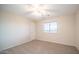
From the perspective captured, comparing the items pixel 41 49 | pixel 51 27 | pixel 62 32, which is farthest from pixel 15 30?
pixel 62 32

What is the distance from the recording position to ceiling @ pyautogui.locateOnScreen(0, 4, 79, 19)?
1557 mm

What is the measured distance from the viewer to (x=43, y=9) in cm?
162

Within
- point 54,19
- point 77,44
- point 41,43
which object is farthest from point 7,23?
point 77,44

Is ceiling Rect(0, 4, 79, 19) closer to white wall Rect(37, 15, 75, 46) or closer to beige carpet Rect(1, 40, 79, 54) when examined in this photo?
white wall Rect(37, 15, 75, 46)

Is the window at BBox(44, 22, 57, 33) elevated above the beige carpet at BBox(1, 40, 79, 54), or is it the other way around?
the window at BBox(44, 22, 57, 33)

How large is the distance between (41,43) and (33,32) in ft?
1.16

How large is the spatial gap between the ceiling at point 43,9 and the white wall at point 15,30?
7.0 inches

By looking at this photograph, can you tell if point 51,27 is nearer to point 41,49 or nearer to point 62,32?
point 62,32

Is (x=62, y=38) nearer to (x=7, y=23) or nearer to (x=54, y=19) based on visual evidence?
(x=54, y=19)

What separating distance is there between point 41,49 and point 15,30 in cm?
81

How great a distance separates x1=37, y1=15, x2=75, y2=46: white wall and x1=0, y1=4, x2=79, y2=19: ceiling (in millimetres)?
138

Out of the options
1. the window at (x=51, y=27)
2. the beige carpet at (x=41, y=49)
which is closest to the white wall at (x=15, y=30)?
the beige carpet at (x=41, y=49)

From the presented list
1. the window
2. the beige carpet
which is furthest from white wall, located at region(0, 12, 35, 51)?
the window
